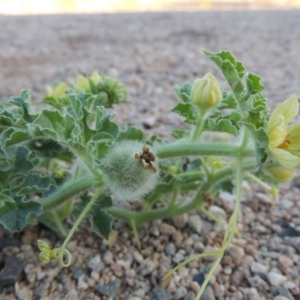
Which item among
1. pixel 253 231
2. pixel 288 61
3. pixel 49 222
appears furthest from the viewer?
pixel 288 61

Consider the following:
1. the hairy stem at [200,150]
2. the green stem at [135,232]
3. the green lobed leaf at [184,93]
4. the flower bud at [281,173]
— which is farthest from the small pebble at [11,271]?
the flower bud at [281,173]

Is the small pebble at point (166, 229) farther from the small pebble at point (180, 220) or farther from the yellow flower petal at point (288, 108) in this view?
the yellow flower petal at point (288, 108)

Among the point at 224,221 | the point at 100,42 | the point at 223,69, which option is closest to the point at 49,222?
the point at 224,221

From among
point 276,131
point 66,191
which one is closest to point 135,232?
point 66,191

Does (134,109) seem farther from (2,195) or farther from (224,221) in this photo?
(2,195)

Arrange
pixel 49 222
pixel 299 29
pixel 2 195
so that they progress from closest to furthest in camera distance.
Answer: pixel 2 195
pixel 49 222
pixel 299 29

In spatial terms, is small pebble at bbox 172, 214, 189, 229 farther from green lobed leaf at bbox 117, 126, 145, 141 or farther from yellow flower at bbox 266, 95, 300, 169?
yellow flower at bbox 266, 95, 300, 169
